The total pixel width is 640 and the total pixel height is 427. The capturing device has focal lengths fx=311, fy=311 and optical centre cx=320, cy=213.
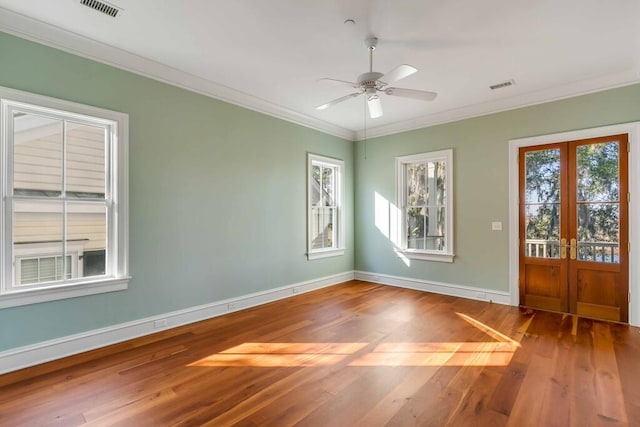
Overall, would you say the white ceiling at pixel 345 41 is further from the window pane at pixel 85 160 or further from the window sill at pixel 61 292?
the window sill at pixel 61 292

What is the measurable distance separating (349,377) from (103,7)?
364cm

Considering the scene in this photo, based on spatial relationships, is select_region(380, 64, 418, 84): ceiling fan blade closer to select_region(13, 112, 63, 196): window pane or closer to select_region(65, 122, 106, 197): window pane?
select_region(65, 122, 106, 197): window pane

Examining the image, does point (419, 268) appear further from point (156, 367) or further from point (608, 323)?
point (156, 367)

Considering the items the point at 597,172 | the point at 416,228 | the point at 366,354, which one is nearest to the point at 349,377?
the point at 366,354

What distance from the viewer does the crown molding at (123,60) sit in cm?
267

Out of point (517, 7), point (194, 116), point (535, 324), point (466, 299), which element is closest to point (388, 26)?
point (517, 7)

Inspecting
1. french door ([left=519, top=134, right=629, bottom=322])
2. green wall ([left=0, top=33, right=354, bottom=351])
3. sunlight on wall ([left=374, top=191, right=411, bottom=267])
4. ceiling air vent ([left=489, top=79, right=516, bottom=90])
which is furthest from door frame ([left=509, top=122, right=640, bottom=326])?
green wall ([left=0, top=33, right=354, bottom=351])

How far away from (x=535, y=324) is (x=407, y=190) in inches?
111

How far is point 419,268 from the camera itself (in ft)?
18.0

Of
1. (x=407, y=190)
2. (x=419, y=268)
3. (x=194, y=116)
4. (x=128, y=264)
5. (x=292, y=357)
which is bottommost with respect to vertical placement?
(x=292, y=357)

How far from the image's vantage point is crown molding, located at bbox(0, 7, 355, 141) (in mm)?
2668

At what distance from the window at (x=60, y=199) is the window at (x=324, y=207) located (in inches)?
115

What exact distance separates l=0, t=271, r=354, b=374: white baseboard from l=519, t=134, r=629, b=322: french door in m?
3.74

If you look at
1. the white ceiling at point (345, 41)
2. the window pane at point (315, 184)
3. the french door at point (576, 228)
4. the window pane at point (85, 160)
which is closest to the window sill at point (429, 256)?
the french door at point (576, 228)
